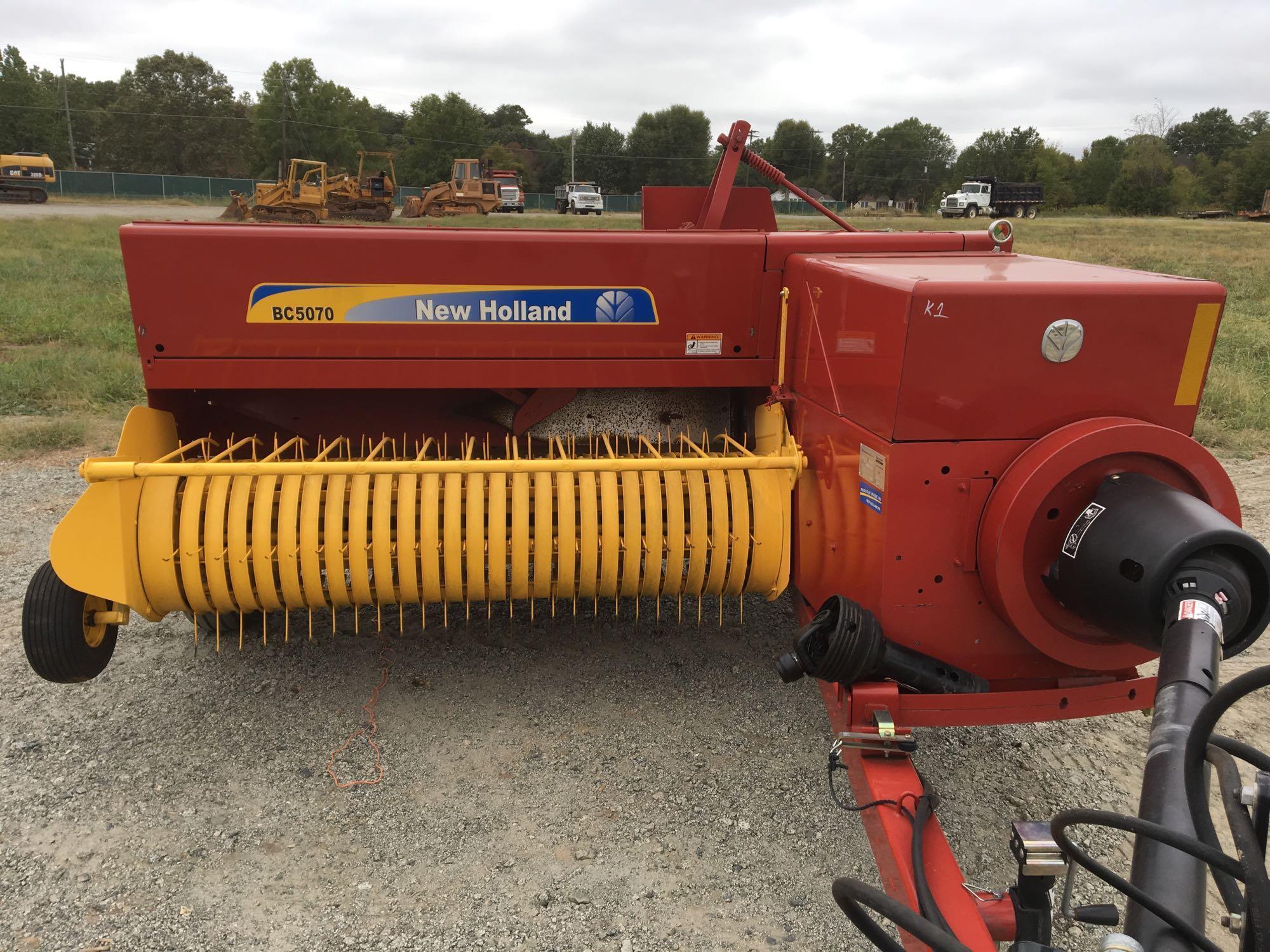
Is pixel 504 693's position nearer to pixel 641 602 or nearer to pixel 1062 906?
pixel 641 602

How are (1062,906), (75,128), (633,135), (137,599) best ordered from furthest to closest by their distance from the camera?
(633,135), (75,128), (137,599), (1062,906)

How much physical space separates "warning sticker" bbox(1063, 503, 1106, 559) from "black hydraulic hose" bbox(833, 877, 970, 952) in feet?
3.59

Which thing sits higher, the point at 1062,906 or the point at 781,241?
the point at 781,241

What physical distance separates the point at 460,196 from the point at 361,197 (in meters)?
7.00

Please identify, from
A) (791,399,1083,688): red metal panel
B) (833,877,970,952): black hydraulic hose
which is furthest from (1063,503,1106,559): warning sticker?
(833,877,970,952): black hydraulic hose

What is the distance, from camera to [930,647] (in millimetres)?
2475

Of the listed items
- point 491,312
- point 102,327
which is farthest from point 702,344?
point 102,327

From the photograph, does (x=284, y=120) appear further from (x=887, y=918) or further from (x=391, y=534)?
(x=887, y=918)

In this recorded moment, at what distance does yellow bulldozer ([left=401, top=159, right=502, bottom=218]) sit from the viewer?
37.2 meters

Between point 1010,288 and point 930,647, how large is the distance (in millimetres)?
945

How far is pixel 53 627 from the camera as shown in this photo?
279 centimetres

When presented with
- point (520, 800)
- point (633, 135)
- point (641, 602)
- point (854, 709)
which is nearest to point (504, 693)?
point (520, 800)

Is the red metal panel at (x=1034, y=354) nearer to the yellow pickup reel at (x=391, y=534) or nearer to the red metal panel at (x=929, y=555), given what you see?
the red metal panel at (x=929, y=555)

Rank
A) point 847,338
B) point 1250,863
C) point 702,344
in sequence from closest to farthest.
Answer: point 1250,863
point 847,338
point 702,344
